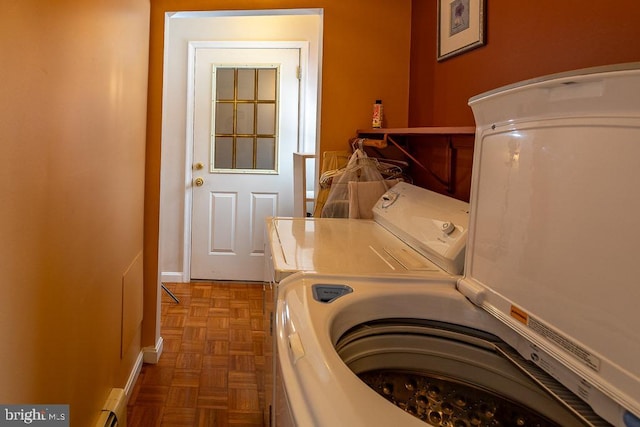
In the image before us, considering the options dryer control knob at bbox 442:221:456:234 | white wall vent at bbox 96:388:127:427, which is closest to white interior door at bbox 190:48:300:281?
white wall vent at bbox 96:388:127:427

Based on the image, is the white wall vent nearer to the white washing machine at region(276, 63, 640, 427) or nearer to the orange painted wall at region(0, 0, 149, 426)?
the orange painted wall at region(0, 0, 149, 426)

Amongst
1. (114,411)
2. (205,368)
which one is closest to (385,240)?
(114,411)

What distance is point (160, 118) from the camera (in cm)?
222

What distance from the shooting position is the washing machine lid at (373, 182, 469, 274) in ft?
3.81

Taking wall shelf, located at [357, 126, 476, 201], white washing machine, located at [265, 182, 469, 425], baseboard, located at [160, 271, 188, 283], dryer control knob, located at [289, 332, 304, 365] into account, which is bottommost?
baseboard, located at [160, 271, 188, 283]

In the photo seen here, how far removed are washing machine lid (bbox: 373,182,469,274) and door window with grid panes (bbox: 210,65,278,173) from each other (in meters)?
1.80

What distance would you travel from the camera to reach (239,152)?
11.6 ft

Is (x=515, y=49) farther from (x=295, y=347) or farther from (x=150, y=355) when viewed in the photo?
(x=150, y=355)

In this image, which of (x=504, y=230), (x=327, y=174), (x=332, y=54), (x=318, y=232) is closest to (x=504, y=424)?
(x=504, y=230)

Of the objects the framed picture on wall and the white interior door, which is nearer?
the framed picture on wall

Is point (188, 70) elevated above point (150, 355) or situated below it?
above

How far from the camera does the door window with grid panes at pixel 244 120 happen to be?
347cm

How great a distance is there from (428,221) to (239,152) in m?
2.39

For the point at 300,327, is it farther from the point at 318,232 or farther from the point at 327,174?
the point at 327,174
